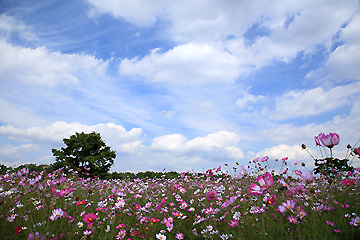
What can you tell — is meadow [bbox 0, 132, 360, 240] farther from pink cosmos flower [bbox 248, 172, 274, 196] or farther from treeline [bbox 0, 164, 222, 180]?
treeline [bbox 0, 164, 222, 180]

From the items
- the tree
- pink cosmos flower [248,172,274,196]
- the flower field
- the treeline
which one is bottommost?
the flower field

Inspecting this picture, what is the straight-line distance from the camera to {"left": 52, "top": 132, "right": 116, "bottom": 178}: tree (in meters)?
12.7

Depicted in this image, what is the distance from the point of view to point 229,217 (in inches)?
143

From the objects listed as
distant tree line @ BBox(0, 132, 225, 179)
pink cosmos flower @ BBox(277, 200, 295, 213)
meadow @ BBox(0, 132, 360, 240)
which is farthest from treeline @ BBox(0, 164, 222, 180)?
pink cosmos flower @ BBox(277, 200, 295, 213)

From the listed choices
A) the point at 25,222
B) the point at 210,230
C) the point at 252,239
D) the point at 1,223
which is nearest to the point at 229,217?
the point at 210,230

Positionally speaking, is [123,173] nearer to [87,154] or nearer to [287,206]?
[87,154]

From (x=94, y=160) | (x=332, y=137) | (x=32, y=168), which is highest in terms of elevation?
(x=94, y=160)

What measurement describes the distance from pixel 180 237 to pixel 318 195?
275cm

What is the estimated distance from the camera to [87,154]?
1332 centimetres

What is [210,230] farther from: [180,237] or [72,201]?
[72,201]

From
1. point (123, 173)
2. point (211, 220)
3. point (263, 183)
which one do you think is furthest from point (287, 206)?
point (123, 173)

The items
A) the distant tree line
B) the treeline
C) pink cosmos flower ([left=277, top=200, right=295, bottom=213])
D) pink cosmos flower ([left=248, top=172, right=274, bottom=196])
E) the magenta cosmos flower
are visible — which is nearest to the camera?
pink cosmos flower ([left=248, top=172, right=274, bottom=196])

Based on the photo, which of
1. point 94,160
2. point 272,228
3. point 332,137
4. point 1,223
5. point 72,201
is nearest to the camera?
point 332,137

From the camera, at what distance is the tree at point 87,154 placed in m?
12.7
